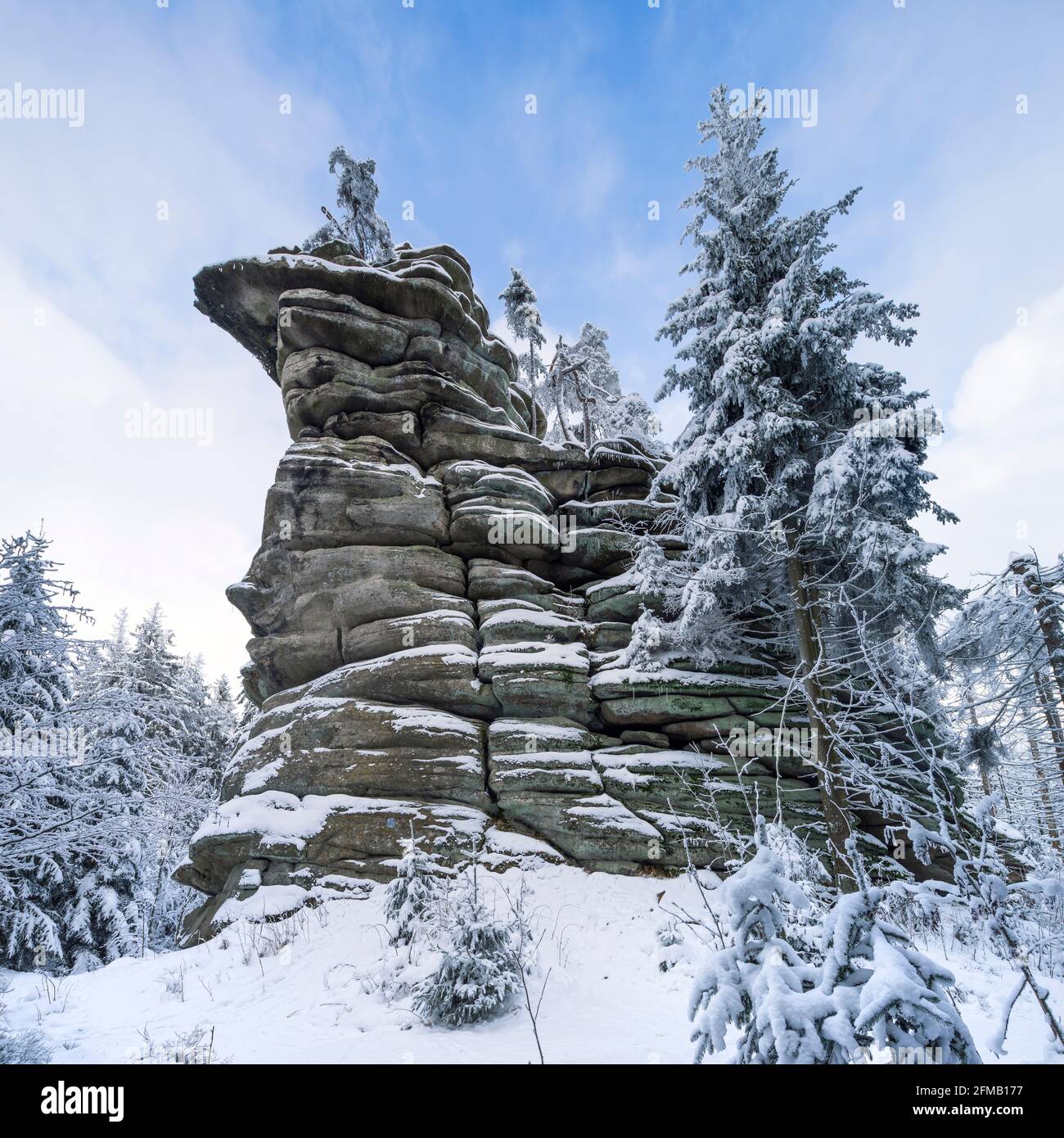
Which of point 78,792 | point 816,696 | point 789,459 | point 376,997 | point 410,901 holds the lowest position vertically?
point 376,997

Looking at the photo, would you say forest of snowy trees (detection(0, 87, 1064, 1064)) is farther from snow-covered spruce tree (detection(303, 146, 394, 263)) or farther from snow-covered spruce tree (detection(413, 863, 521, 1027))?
snow-covered spruce tree (detection(303, 146, 394, 263))

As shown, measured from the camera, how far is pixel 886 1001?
2.30m

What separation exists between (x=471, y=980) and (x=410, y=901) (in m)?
2.48

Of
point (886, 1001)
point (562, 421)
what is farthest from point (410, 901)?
point (562, 421)

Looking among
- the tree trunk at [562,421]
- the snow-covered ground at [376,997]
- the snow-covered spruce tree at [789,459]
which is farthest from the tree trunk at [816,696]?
the tree trunk at [562,421]

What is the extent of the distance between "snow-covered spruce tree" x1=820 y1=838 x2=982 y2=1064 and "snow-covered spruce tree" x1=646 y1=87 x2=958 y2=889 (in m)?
6.86

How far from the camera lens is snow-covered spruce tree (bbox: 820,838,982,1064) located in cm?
232

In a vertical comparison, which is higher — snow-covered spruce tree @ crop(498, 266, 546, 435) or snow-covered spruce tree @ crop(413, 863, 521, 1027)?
snow-covered spruce tree @ crop(498, 266, 546, 435)

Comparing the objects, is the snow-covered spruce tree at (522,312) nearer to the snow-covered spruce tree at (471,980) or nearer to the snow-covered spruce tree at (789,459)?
the snow-covered spruce tree at (789,459)

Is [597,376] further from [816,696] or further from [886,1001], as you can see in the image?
[886,1001]

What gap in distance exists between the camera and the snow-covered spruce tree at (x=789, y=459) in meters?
9.60

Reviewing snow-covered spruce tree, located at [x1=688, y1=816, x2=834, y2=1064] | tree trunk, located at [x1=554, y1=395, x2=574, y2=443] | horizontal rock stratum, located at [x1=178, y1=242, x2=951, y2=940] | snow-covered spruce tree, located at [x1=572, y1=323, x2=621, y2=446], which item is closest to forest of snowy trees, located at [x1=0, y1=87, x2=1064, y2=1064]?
snow-covered spruce tree, located at [x1=688, y1=816, x2=834, y2=1064]
